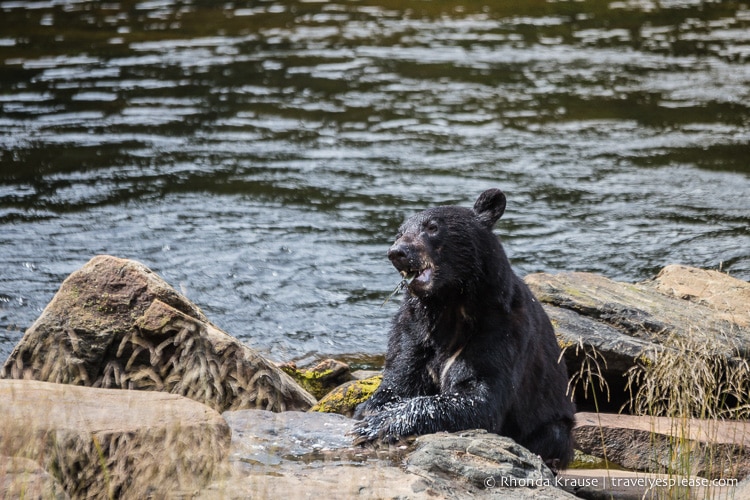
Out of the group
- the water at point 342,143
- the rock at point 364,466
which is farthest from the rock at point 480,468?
the water at point 342,143

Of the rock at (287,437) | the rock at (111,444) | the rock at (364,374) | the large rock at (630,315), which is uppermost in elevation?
the rock at (111,444)

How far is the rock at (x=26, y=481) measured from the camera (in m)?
3.83

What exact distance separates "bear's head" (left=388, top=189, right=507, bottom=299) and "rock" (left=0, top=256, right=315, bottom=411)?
1.07 meters

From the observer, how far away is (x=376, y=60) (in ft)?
55.3

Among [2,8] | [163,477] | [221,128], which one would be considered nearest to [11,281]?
[221,128]

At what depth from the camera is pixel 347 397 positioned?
691 centimetres

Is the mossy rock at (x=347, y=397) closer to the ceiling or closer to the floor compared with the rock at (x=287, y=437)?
closer to the floor

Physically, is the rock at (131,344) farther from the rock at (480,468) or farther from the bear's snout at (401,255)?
the rock at (480,468)

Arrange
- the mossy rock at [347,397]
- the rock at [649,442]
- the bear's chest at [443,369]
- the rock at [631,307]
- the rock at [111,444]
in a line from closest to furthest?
the rock at [111,444], the bear's chest at [443,369], the rock at [649,442], the mossy rock at [347,397], the rock at [631,307]

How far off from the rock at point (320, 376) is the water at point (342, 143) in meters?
0.89

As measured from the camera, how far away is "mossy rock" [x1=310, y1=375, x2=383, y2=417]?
6.82 metres

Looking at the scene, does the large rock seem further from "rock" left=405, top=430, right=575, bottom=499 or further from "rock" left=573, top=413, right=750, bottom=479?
"rock" left=405, top=430, right=575, bottom=499

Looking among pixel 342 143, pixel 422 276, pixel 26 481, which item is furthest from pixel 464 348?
pixel 342 143

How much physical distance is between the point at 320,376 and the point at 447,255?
2.15m
